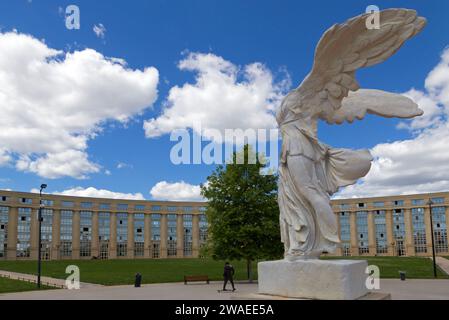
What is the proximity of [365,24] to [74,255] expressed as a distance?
86.2 m

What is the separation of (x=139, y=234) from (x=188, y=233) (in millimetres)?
11158

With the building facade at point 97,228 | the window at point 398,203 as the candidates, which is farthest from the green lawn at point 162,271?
the window at point 398,203

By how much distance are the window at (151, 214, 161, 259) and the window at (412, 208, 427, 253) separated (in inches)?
2144

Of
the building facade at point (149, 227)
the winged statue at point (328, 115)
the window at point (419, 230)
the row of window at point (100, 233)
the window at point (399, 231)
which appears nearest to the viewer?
the winged statue at point (328, 115)

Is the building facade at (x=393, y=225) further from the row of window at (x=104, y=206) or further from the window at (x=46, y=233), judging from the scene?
the window at (x=46, y=233)

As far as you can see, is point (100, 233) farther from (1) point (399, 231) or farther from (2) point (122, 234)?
(1) point (399, 231)

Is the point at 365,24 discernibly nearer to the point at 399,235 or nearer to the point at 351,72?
the point at 351,72

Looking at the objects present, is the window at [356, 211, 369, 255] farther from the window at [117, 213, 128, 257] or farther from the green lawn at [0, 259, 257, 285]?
the green lawn at [0, 259, 257, 285]

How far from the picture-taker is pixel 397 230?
91.1 metres

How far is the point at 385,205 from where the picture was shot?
9231 centimetres

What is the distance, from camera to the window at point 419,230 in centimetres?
8831

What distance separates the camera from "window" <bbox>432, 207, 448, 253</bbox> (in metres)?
87.5

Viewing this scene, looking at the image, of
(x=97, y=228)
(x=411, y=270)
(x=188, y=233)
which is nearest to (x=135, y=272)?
(x=411, y=270)
